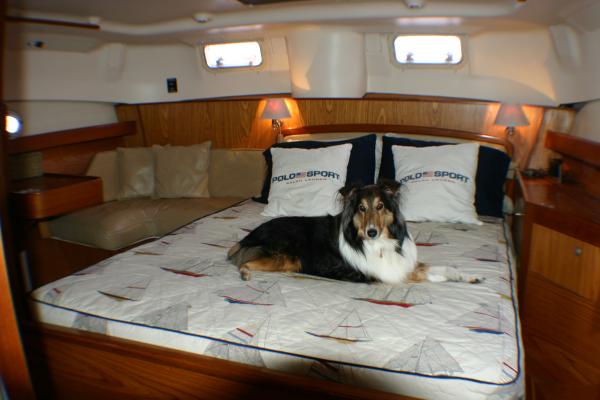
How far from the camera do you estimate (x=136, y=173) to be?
3.71 m

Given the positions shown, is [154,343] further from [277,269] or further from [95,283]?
[277,269]

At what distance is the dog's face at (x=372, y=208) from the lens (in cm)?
179

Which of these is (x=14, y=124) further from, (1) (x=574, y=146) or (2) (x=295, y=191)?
(1) (x=574, y=146)

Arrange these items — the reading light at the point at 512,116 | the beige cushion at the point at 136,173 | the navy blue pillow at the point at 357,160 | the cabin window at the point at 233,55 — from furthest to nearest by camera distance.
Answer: the cabin window at the point at 233,55 < the beige cushion at the point at 136,173 < the reading light at the point at 512,116 < the navy blue pillow at the point at 357,160

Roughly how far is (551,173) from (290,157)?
1.69 metres

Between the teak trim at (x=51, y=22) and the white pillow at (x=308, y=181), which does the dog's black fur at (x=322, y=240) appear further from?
the teak trim at (x=51, y=22)

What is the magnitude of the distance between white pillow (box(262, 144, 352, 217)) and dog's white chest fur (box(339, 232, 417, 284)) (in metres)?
0.67

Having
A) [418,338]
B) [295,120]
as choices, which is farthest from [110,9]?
[418,338]

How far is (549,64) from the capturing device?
287cm

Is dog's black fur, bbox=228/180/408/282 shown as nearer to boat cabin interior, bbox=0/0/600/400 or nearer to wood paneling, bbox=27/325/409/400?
boat cabin interior, bbox=0/0/600/400

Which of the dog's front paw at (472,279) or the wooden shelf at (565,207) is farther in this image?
the wooden shelf at (565,207)

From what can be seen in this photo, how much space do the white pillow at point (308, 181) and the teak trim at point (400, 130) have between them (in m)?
0.73

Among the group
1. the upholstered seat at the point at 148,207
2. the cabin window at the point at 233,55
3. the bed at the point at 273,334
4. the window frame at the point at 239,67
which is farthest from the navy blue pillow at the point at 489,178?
the cabin window at the point at 233,55

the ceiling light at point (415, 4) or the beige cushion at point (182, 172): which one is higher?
the ceiling light at point (415, 4)
